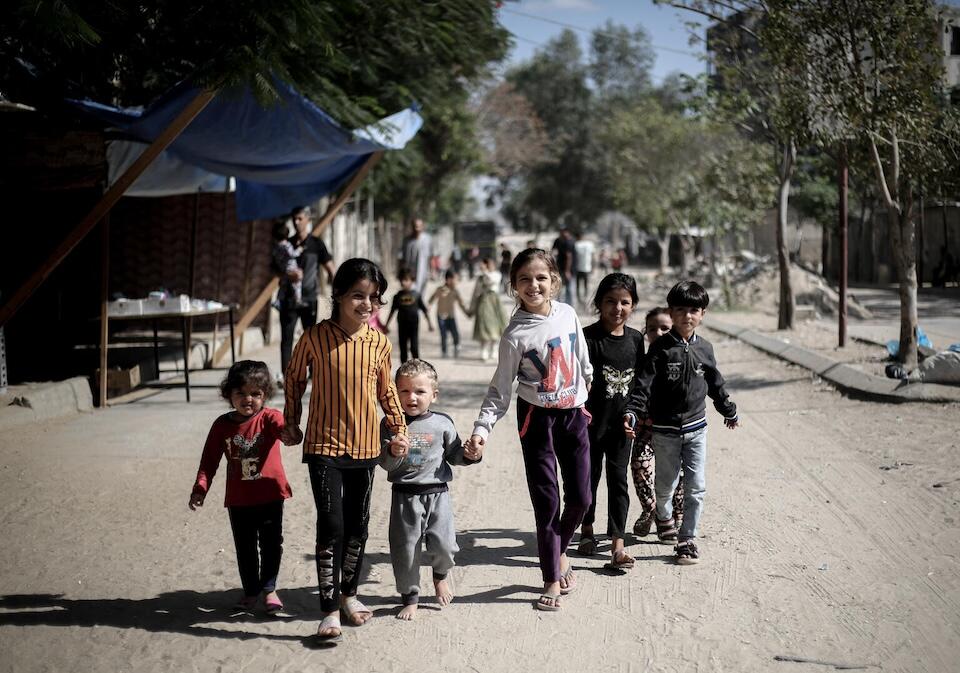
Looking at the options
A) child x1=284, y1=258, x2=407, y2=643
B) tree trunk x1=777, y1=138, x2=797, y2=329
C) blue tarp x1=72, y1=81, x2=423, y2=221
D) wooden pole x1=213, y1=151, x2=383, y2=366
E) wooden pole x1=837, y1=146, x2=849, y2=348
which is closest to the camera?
child x1=284, y1=258, x2=407, y2=643

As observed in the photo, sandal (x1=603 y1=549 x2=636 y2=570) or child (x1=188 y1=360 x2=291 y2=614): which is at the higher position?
child (x1=188 y1=360 x2=291 y2=614)

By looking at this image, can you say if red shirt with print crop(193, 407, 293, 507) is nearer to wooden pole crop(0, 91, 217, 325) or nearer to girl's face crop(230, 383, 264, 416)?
girl's face crop(230, 383, 264, 416)

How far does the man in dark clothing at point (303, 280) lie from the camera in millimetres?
10383

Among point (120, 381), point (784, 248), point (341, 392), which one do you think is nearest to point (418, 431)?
point (341, 392)

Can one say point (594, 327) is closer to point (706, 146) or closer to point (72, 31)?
point (72, 31)

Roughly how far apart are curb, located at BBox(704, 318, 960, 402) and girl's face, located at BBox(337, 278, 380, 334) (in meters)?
6.93

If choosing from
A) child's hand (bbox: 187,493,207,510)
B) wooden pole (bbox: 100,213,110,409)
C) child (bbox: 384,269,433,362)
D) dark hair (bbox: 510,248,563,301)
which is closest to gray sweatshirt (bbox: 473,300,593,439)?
dark hair (bbox: 510,248,563,301)

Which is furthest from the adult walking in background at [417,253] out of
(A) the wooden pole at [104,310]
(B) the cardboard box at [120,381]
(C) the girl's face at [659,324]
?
(C) the girl's face at [659,324]

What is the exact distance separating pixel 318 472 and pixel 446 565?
0.74 meters

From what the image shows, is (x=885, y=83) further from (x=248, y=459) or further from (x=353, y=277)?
(x=248, y=459)

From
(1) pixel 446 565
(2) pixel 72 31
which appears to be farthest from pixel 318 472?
(2) pixel 72 31

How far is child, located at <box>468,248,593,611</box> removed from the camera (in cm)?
444

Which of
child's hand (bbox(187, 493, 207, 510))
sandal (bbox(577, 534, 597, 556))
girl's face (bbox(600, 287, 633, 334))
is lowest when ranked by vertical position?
sandal (bbox(577, 534, 597, 556))

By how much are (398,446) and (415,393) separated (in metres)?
0.27
